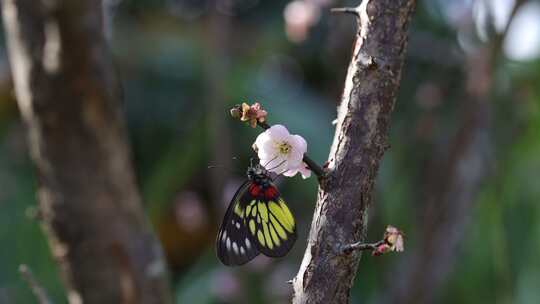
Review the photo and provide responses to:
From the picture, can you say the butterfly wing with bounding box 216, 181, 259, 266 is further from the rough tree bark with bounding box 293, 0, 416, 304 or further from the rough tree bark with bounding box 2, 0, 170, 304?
the rough tree bark with bounding box 2, 0, 170, 304

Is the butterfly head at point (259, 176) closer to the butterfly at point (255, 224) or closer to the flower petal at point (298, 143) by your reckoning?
the butterfly at point (255, 224)

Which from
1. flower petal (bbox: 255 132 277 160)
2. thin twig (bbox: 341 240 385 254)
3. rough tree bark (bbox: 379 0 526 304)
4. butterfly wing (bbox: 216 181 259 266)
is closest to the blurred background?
rough tree bark (bbox: 379 0 526 304)

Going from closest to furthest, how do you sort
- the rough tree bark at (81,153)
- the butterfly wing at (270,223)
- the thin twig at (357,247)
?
1. the thin twig at (357,247)
2. the butterfly wing at (270,223)
3. the rough tree bark at (81,153)

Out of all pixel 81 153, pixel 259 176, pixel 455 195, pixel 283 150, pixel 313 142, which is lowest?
pixel 313 142

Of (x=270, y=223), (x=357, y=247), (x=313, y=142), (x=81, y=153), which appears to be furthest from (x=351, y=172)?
(x=313, y=142)

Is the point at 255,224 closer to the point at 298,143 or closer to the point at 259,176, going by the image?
the point at 259,176

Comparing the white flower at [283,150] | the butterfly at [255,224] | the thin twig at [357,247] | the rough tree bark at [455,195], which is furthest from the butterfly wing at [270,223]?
the rough tree bark at [455,195]
